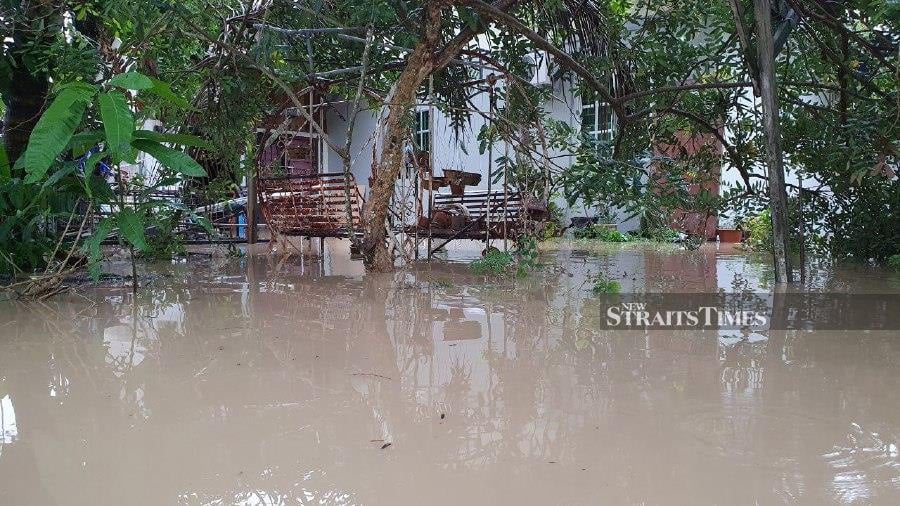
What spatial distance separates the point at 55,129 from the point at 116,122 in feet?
1.09

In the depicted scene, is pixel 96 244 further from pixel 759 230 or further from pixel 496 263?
pixel 759 230

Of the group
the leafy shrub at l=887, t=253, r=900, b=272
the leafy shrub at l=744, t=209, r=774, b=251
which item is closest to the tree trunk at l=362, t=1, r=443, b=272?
the leafy shrub at l=887, t=253, r=900, b=272

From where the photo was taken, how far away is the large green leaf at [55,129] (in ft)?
11.6

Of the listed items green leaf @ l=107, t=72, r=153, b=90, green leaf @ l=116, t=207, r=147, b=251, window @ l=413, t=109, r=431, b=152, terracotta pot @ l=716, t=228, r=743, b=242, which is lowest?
terracotta pot @ l=716, t=228, r=743, b=242

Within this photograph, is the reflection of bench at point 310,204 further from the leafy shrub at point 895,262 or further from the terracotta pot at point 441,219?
the leafy shrub at point 895,262

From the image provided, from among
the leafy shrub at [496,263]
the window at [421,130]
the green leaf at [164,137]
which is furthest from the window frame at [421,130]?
the green leaf at [164,137]

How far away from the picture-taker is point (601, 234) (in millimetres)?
11742

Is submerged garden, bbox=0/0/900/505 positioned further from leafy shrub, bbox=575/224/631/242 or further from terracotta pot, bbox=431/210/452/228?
leafy shrub, bbox=575/224/631/242

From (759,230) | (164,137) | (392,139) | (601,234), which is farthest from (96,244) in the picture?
(601,234)

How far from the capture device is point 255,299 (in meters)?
4.34

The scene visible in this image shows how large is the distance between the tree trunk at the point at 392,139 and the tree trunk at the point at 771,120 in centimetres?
205

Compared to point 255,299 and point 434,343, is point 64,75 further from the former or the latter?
point 434,343

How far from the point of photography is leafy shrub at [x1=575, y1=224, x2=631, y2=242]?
11.5 meters

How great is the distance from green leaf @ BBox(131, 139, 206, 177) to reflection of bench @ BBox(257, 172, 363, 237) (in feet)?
9.80
